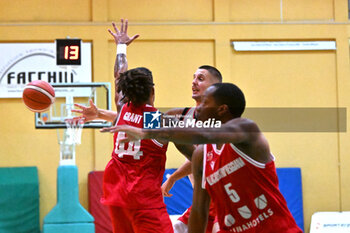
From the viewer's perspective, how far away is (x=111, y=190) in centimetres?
415

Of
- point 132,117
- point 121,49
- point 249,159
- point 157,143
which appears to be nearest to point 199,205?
point 249,159

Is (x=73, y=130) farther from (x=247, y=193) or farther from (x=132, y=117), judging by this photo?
(x=247, y=193)

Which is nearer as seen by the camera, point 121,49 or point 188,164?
point 188,164

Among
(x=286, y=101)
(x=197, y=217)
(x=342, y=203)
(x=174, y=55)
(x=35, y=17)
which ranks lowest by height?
(x=342, y=203)

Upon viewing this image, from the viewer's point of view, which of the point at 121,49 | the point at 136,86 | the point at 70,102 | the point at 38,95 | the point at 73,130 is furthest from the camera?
the point at 70,102

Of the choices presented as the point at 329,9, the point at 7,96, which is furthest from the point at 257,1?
the point at 7,96

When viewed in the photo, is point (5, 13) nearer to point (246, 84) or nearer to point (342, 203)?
point (246, 84)

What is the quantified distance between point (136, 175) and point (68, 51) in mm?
Result: 4390

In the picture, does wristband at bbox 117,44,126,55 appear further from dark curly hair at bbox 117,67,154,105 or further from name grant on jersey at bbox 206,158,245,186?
name grant on jersey at bbox 206,158,245,186

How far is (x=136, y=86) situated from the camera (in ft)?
13.3

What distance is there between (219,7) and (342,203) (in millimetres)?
4674

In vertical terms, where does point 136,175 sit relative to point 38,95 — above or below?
below

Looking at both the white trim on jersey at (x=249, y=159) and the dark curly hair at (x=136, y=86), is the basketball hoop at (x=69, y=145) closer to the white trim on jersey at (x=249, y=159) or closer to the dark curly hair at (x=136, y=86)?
the dark curly hair at (x=136, y=86)

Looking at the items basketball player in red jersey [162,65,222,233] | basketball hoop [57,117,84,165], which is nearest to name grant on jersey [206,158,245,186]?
basketball player in red jersey [162,65,222,233]
